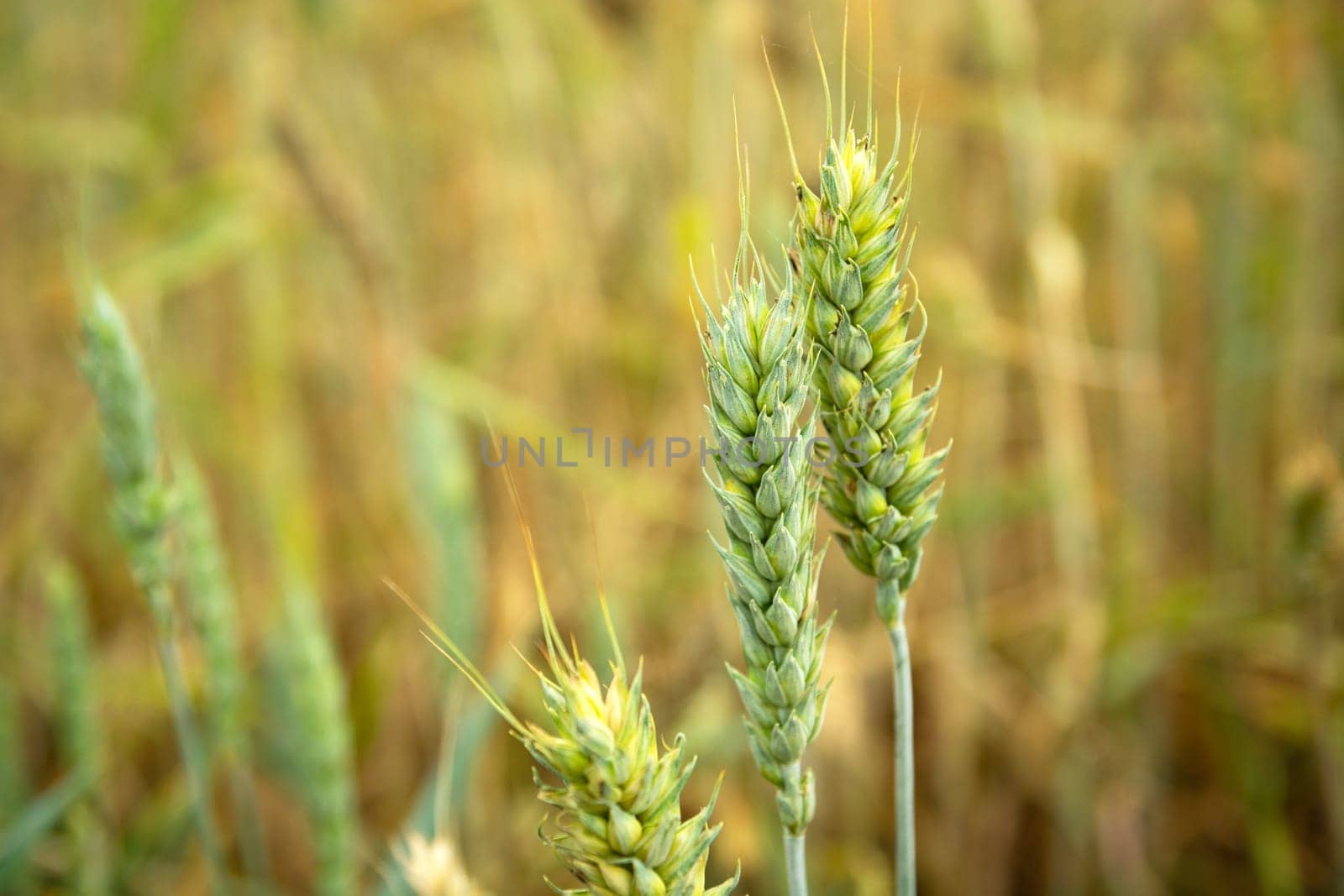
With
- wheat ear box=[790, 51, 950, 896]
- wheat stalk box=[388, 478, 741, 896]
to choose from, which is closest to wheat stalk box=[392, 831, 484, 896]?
wheat stalk box=[388, 478, 741, 896]

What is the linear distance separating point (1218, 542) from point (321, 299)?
1.63 metres

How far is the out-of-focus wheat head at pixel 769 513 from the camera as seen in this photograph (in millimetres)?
402

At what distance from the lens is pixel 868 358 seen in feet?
1.41

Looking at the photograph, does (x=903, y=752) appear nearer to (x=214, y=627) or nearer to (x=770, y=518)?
(x=770, y=518)

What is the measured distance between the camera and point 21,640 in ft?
4.91

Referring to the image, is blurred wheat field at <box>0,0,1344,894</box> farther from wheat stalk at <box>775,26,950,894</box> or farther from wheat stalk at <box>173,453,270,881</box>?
wheat stalk at <box>775,26,950,894</box>

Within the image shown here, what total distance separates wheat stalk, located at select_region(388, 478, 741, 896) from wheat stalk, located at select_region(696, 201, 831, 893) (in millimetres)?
42

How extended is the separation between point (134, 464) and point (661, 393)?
109cm

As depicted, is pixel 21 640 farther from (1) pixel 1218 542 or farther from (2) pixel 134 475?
(1) pixel 1218 542

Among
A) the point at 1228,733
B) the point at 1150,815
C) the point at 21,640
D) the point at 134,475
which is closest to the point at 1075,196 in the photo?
the point at 1228,733

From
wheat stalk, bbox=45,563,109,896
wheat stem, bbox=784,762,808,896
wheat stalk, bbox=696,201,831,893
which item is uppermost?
wheat stalk, bbox=696,201,831,893

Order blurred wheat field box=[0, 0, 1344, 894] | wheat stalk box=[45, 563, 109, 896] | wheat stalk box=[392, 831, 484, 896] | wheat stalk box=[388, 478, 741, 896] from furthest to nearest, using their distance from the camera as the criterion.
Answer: blurred wheat field box=[0, 0, 1344, 894] → wheat stalk box=[45, 563, 109, 896] → wheat stalk box=[392, 831, 484, 896] → wheat stalk box=[388, 478, 741, 896]

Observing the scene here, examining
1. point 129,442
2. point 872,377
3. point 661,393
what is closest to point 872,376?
point 872,377

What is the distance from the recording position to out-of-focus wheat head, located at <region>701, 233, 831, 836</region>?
1.32ft
